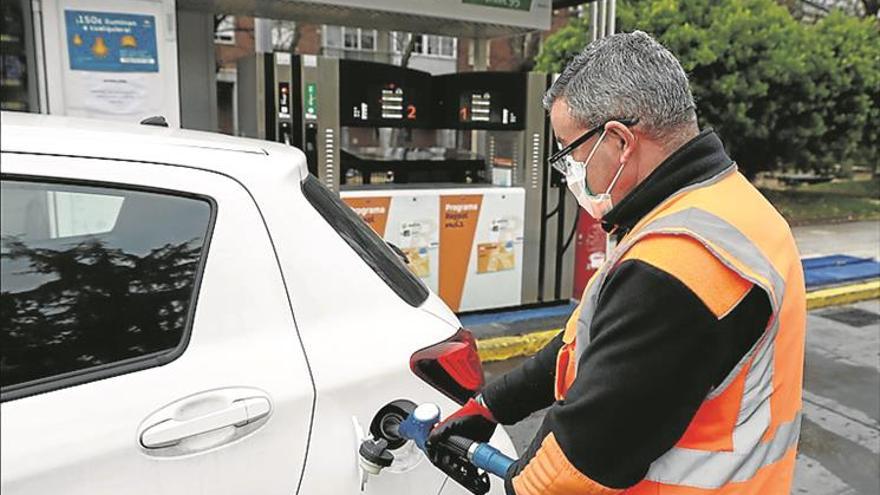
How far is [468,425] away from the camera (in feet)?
5.63

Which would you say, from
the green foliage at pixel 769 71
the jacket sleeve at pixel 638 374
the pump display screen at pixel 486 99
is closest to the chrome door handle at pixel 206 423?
the jacket sleeve at pixel 638 374

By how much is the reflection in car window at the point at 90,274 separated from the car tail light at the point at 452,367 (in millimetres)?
628

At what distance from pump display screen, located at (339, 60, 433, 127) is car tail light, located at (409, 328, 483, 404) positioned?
12.1 ft

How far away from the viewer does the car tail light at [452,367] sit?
1.92 meters

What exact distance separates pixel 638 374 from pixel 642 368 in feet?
0.04

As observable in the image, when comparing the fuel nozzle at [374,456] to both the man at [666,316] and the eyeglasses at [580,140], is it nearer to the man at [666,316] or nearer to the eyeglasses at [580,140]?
the man at [666,316]

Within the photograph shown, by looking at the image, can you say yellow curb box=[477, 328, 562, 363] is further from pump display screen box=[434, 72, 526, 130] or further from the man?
the man

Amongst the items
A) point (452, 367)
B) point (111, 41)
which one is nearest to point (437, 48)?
point (111, 41)

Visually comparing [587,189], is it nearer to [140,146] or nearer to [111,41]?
[140,146]

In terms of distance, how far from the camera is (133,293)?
155cm

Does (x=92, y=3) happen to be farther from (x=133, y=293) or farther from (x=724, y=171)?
(x=724, y=171)

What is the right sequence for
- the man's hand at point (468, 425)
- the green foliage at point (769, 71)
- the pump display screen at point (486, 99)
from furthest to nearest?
A: 1. the green foliage at point (769, 71)
2. the pump display screen at point (486, 99)
3. the man's hand at point (468, 425)

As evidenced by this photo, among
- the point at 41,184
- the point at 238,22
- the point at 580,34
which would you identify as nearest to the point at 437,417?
the point at 41,184

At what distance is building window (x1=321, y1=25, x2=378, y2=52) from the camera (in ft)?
96.2
